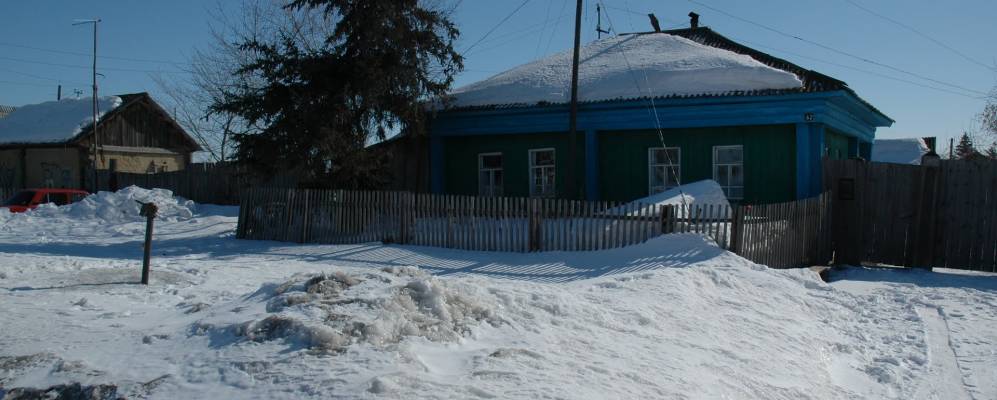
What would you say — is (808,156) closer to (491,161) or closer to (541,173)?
(541,173)

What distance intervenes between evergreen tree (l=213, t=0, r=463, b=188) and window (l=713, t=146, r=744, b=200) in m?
7.09

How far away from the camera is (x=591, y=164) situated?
19.0 metres

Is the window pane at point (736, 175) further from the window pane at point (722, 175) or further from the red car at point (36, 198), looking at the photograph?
the red car at point (36, 198)

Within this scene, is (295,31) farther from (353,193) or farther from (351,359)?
(351,359)

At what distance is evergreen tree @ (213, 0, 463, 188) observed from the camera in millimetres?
A: 16516

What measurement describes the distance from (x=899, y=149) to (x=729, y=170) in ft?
123

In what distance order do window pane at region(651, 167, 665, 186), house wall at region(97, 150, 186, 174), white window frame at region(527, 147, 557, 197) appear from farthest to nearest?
house wall at region(97, 150, 186, 174)
white window frame at region(527, 147, 557, 197)
window pane at region(651, 167, 665, 186)

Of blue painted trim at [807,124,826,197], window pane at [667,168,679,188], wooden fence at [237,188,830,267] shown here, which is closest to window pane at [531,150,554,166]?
window pane at [667,168,679,188]

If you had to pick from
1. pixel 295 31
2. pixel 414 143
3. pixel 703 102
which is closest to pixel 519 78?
pixel 414 143

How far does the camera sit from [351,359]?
17.0 feet

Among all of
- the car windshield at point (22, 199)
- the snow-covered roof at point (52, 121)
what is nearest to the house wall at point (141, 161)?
the snow-covered roof at point (52, 121)

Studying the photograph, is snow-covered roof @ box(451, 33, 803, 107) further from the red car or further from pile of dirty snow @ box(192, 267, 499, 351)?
pile of dirty snow @ box(192, 267, 499, 351)

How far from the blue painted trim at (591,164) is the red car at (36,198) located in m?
15.0

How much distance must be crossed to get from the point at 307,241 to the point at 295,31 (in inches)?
628
